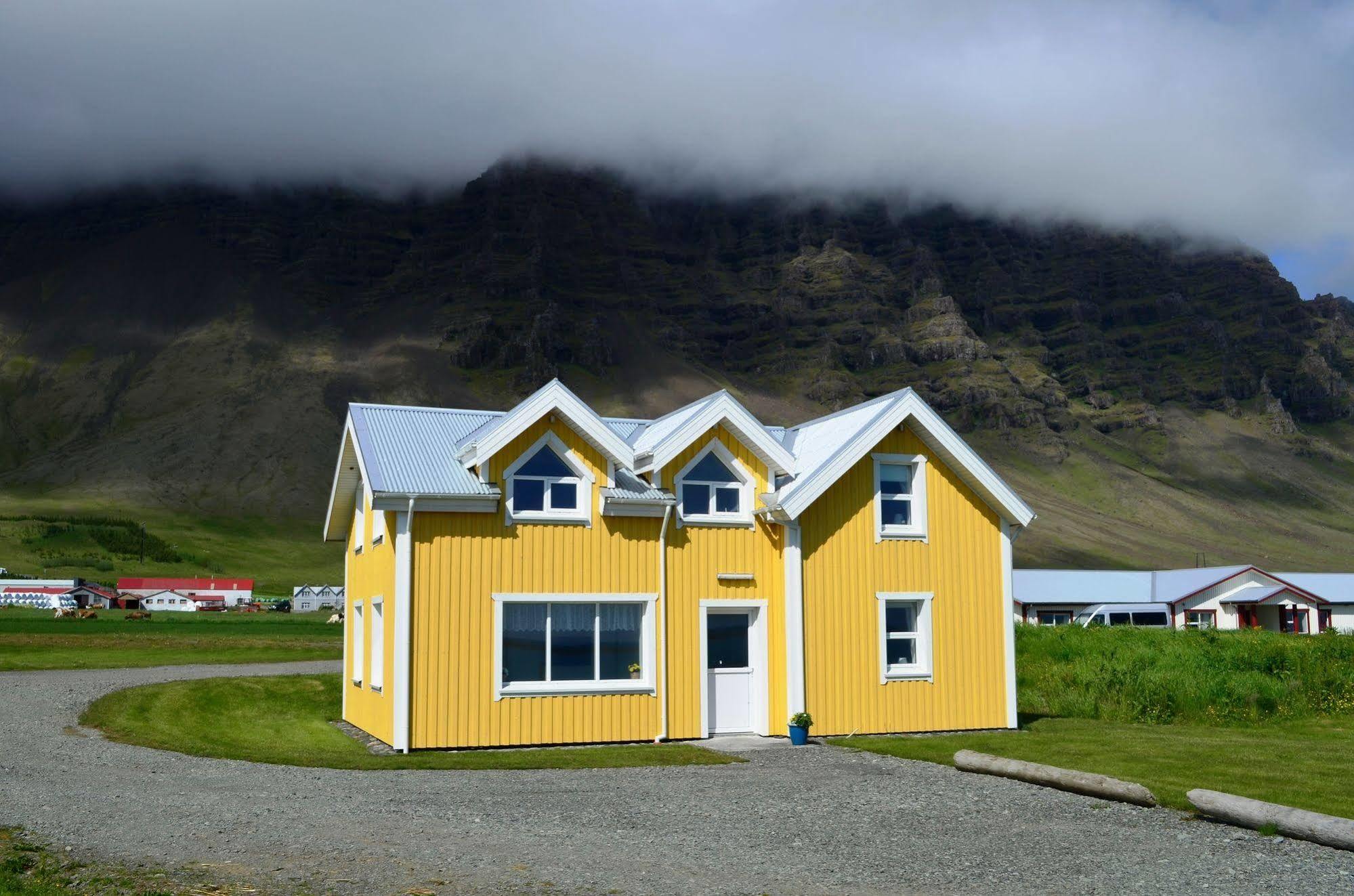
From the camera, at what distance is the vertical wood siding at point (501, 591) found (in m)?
23.0

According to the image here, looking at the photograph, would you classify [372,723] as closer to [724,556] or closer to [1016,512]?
[724,556]

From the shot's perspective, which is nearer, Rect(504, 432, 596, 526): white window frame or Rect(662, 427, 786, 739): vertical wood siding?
Rect(504, 432, 596, 526): white window frame

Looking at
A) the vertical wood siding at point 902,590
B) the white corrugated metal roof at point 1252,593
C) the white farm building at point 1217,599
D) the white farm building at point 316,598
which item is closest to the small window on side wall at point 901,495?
the vertical wood siding at point 902,590

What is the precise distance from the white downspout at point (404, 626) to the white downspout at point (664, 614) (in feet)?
15.9

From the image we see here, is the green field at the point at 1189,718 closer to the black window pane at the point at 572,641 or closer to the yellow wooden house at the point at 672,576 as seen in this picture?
the yellow wooden house at the point at 672,576

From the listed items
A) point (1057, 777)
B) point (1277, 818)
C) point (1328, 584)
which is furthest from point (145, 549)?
point (1277, 818)

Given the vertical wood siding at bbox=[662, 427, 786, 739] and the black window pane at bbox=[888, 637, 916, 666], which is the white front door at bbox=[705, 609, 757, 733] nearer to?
the vertical wood siding at bbox=[662, 427, 786, 739]

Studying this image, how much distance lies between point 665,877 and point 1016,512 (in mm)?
17150

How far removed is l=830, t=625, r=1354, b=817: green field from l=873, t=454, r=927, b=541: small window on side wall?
4.35 meters

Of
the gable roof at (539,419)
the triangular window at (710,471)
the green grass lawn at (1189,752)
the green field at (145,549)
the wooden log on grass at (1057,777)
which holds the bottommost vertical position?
the green grass lawn at (1189,752)


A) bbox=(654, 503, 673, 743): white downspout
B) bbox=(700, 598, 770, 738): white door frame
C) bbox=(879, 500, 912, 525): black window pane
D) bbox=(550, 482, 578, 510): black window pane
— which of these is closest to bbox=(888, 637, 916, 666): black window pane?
bbox=(879, 500, 912, 525): black window pane

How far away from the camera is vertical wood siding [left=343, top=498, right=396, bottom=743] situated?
931 inches

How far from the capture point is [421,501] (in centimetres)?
2305

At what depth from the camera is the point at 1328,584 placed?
3575 inches
